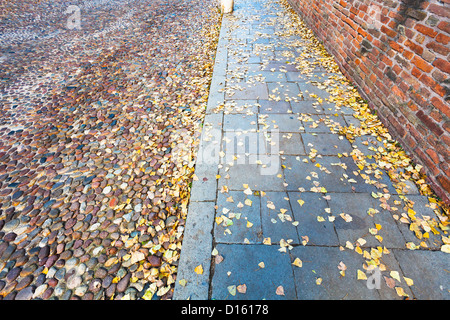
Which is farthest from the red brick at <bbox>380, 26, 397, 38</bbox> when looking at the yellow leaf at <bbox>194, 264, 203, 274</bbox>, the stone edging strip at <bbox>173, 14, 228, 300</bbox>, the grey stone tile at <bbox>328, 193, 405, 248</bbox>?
the yellow leaf at <bbox>194, 264, 203, 274</bbox>

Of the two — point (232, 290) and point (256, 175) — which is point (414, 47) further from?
point (232, 290)

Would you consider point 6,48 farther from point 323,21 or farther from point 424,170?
point 424,170

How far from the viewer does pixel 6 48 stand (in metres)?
6.93

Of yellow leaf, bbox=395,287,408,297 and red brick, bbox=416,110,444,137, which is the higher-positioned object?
red brick, bbox=416,110,444,137

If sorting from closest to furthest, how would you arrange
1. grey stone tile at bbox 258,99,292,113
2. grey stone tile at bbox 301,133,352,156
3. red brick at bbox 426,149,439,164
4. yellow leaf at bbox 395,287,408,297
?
yellow leaf at bbox 395,287,408,297, red brick at bbox 426,149,439,164, grey stone tile at bbox 301,133,352,156, grey stone tile at bbox 258,99,292,113

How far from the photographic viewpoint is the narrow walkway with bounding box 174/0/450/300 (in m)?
2.27

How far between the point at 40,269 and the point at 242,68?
5641 mm

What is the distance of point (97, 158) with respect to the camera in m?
3.69

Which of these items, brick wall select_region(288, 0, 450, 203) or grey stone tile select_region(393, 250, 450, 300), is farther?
brick wall select_region(288, 0, 450, 203)

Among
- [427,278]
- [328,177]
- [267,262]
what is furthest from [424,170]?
[267,262]

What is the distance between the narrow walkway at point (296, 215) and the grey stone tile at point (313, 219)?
13mm

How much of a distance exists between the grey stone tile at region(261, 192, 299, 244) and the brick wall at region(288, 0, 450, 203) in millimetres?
2140

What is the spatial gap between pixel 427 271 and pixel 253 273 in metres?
1.91

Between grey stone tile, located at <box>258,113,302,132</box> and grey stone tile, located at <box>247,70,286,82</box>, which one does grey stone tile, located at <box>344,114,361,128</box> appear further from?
grey stone tile, located at <box>247,70,286,82</box>
